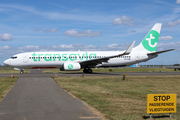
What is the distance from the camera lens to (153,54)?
40125 millimetres

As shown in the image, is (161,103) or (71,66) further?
(71,66)

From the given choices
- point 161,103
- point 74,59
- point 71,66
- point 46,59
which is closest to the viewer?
point 161,103

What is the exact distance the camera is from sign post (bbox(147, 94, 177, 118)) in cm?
796

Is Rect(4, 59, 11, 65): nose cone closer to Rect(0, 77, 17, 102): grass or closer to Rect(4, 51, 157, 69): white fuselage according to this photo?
Rect(4, 51, 157, 69): white fuselage

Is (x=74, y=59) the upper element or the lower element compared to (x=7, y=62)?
upper

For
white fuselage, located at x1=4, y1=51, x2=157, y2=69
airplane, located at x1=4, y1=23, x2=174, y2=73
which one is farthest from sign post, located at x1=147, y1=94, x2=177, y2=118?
white fuselage, located at x1=4, y1=51, x2=157, y2=69

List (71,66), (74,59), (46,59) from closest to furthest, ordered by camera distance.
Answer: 1. (71,66)
2. (46,59)
3. (74,59)

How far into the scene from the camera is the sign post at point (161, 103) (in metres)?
7.96

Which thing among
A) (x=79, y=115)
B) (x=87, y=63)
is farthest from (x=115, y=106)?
(x=87, y=63)

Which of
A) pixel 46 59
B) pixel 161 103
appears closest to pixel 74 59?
pixel 46 59

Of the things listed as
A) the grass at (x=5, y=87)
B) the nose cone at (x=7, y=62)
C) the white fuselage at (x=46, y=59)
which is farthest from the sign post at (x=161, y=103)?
the nose cone at (x=7, y=62)

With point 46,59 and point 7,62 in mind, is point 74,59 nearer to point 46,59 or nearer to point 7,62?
point 46,59

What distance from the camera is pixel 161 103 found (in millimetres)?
8055

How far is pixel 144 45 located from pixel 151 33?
2.69 m
